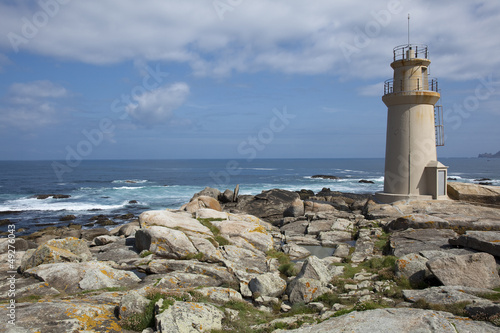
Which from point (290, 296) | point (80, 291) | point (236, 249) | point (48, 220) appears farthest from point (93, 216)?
point (290, 296)

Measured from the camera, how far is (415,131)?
69.3ft

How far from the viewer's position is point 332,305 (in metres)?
Result: 8.31

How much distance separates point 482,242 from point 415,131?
37.5 ft

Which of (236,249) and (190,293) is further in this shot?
(236,249)

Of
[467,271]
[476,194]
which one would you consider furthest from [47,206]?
[467,271]

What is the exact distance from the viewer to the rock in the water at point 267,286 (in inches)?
376

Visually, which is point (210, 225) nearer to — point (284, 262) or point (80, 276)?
point (284, 262)

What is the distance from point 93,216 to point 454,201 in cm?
3050

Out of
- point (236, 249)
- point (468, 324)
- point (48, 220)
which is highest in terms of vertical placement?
point (468, 324)

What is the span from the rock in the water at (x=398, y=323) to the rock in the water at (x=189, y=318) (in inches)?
57.3

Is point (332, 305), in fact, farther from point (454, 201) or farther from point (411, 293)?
point (454, 201)

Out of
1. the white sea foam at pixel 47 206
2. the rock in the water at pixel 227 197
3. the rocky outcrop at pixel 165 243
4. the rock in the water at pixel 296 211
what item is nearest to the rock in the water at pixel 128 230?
the rocky outcrop at pixel 165 243

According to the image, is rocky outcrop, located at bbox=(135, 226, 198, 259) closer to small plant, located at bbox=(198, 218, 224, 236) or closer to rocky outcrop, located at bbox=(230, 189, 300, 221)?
small plant, located at bbox=(198, 218, 224, 236)

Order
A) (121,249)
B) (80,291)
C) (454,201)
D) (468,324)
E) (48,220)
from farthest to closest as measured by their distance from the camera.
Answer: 1. (48,220)
2. (454,201)
3. (121,249)
4. (80,291)
5. (468,324)
